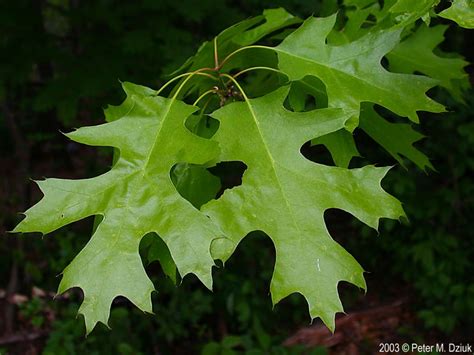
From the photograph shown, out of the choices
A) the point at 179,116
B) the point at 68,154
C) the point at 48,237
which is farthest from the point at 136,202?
the point at 68,154

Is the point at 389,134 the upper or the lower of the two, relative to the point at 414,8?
lower

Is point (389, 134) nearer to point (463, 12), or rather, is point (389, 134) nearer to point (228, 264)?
point (463, 12)

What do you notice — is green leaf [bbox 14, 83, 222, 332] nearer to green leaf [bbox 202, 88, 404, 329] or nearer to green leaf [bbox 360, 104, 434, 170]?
green leaf [bbox 202, 88, 404, 329]

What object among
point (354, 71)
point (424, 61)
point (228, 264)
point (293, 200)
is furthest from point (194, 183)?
point (228, 264)

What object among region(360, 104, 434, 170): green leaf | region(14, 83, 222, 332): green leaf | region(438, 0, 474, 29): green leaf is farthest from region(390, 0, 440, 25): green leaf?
region(14, 83, 222, 332): green leaf

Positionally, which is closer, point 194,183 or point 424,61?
point 194,183

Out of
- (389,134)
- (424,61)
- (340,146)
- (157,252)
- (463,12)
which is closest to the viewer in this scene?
(463,12)

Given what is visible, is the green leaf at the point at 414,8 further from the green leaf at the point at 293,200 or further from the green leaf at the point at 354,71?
the green leaf at the point at 293,200
